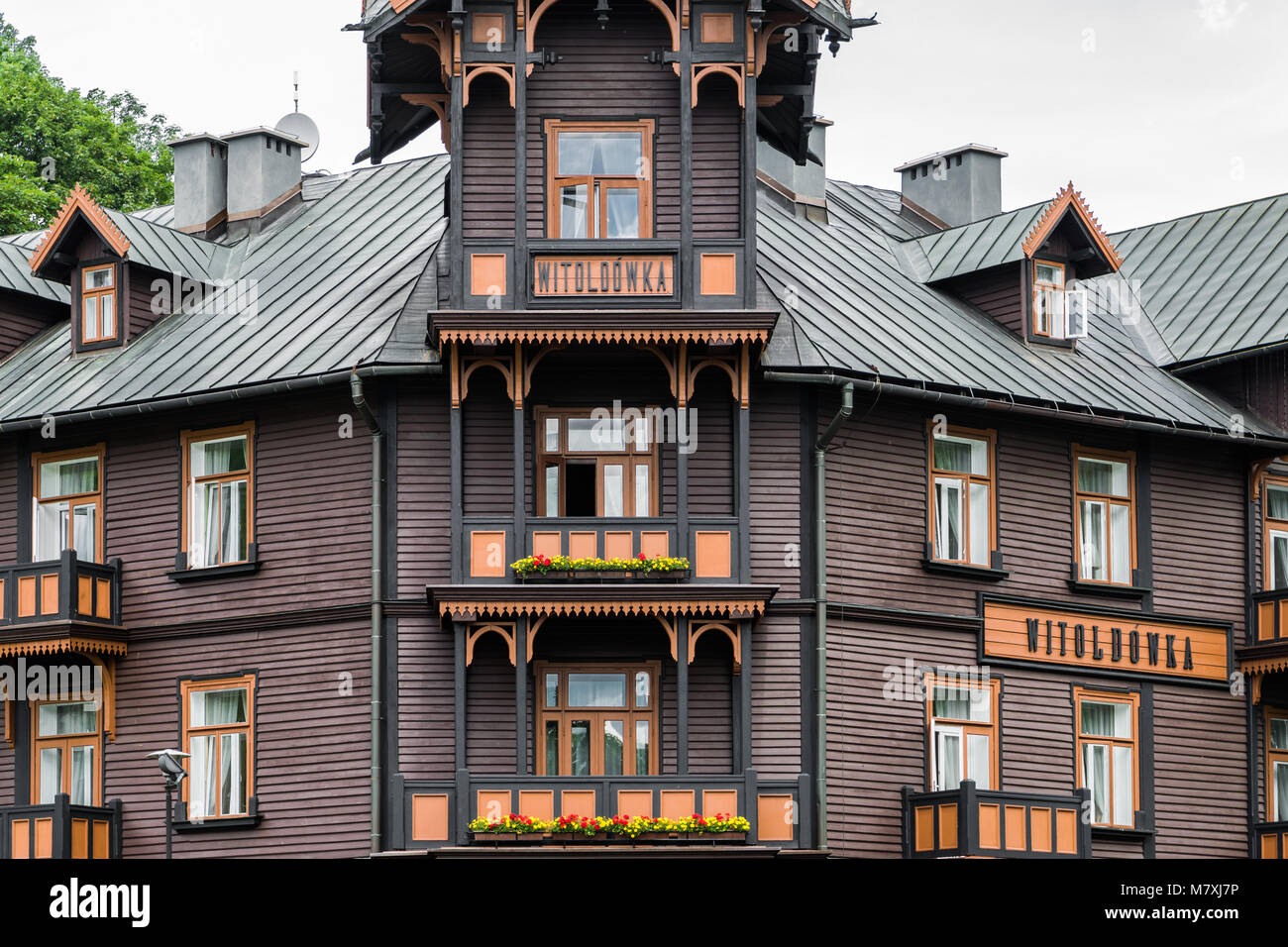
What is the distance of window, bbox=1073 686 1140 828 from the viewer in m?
36.4

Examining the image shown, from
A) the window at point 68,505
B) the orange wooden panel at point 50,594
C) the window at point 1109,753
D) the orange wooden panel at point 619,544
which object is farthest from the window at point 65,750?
the window at point 1109,753

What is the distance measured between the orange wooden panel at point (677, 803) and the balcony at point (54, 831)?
8610 millimetres

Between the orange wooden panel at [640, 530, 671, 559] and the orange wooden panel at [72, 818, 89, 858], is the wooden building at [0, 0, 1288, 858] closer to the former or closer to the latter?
the orange wooden panel at [640, 530, 671, 559]

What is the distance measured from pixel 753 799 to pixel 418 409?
7509 millimetres

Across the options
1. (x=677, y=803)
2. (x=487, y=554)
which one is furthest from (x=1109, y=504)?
(x=487, y=554)

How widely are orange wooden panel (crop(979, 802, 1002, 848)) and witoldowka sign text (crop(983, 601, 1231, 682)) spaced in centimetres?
295

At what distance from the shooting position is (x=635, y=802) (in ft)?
105

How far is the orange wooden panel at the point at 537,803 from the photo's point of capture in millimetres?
32062

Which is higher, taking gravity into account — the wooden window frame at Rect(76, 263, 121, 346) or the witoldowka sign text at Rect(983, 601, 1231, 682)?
the wooden window frame at Rect(76, 263, 121, 346)

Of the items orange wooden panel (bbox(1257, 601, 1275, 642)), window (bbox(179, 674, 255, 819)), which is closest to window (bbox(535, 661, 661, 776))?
window (bbox(179, 674, 255, 819))

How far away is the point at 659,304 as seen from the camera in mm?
33844

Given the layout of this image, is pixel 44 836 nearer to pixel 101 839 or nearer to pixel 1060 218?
pixel 101 839

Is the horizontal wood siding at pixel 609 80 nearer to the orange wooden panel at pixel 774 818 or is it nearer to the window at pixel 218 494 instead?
the window at pixel 218 494

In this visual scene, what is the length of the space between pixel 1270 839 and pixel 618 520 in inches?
478
